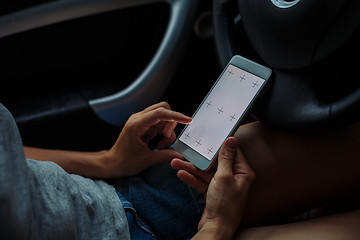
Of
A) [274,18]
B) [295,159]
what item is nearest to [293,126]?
[295,159]

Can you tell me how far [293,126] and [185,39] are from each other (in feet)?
1.32

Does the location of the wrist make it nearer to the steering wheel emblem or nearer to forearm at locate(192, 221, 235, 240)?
forearm at locate(192, 221, 235, 240)

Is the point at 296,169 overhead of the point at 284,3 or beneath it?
beneath

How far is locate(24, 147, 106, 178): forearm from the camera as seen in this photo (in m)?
0.72

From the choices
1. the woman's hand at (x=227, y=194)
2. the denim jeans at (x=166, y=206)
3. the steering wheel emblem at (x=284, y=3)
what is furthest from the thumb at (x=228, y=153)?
the steering wheel emblem at (x=284, y=3)

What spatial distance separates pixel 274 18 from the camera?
0.60 meters

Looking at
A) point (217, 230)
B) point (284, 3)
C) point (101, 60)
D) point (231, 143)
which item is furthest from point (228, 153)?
point (101, 60)

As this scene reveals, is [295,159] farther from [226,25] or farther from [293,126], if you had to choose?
[226,25]

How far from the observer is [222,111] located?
667mm

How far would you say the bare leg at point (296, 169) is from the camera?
610mm

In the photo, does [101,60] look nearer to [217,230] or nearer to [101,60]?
[101,60]

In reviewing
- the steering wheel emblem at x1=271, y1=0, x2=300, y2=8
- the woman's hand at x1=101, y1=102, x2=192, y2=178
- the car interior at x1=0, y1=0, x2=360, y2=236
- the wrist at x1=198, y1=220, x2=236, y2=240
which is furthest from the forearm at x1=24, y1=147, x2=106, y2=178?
the steering wheel emblem at x1=271, y1=0, x2=300, y2=8

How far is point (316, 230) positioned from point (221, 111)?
0.24 meters

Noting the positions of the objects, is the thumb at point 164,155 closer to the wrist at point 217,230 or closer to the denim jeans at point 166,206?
the denim jeans at point 166,206
